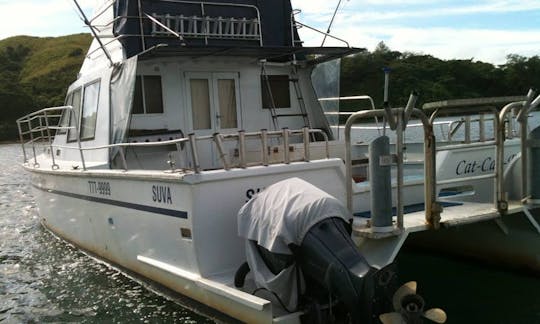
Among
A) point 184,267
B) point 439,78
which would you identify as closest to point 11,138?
point 439,78

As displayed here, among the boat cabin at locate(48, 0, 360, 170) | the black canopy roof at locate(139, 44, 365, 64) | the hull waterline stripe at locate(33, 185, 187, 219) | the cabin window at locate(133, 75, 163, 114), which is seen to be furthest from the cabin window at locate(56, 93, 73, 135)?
the black canopy roof at locate(139, 44, 365, 64)

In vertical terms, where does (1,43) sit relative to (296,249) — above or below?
above

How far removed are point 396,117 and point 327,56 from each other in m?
3.52

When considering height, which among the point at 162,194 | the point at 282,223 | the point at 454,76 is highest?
the point at 454,76

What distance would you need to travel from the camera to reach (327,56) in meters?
8.30

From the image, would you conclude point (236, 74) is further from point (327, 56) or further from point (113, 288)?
point (113, 288)

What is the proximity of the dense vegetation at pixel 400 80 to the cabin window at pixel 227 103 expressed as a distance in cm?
268

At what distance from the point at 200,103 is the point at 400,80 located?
25100 mm

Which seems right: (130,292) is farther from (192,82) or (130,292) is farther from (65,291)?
(192,82)

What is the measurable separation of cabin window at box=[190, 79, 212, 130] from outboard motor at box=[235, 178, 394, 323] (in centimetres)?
338

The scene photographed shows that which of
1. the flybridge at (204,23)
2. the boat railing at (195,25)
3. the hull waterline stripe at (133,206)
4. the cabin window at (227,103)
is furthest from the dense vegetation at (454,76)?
the hull waterline stripe at (133,206)

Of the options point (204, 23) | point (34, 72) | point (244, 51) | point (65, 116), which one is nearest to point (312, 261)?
point (244, 51)

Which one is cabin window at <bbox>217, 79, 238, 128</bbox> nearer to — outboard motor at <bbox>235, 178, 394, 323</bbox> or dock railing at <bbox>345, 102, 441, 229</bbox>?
dock railing at <bbox>345, 102, 441, 229</bbox>

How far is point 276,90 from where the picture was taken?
8.60m
